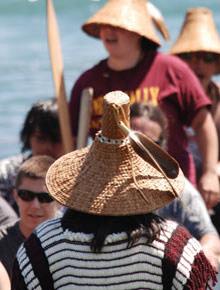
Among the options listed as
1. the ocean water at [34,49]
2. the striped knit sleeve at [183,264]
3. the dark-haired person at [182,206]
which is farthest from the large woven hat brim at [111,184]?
the ocean water at [34,49]

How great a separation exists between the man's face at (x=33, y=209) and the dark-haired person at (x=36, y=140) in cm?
86

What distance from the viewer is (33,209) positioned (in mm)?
4461

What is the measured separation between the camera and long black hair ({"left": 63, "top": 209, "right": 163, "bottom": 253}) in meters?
3.12

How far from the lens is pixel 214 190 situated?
5539mm

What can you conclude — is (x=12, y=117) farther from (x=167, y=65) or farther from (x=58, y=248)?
(x=58, y=248)

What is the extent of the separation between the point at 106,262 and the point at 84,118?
223cm

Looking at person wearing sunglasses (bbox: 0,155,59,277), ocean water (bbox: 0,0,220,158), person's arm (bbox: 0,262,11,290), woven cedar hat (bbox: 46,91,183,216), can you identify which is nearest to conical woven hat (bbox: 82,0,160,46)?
person wearing sunglasses (bbox: 0,155,59,277)

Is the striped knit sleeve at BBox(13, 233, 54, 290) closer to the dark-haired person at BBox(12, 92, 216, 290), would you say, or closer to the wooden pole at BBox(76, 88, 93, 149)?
the dark-haired person at BBox(12, 92, 216, 290)

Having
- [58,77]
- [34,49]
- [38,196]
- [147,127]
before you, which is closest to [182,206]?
[147,127]

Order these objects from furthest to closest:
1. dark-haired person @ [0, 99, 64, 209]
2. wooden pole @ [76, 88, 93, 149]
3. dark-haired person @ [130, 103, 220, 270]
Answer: dark-haired person @ [0, 99, 64, 209] < wooden pole @ [76, 88, 93, 149] < dark-haired person @ [130, 103, 220, 270]

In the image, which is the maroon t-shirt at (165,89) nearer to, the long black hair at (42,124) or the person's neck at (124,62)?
the person's neck at (124,62)

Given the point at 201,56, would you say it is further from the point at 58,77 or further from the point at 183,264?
the point at 183,264

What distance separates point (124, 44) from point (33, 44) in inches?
317

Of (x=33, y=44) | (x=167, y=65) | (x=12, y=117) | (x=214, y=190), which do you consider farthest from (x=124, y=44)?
(x=33, y=44)
